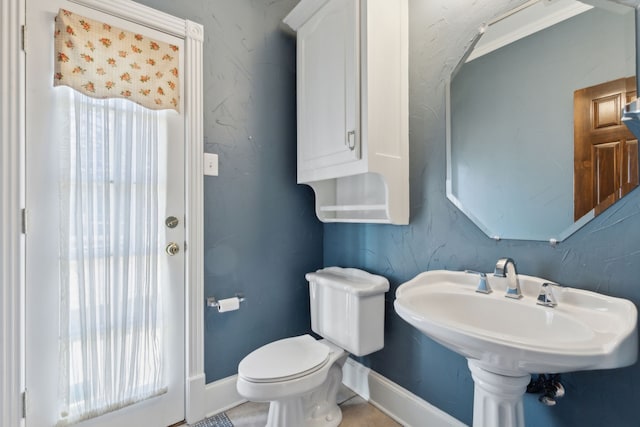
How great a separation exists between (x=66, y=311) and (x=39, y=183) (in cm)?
55

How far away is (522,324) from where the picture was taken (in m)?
1.00

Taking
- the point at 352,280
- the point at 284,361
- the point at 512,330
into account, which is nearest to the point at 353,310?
the point at 352,280

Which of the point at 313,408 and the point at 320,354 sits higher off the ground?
the point at 320,354

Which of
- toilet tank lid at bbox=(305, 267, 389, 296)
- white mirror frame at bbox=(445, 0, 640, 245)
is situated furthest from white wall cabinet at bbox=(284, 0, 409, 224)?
toilet tank lid at bbox=(305, 267, 389, 296)

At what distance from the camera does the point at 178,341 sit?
5.03ft

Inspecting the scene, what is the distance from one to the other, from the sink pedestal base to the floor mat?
125 cm

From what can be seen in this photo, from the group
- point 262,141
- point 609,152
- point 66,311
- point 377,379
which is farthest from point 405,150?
point 66,311

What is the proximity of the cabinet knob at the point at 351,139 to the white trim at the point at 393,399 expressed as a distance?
127cm

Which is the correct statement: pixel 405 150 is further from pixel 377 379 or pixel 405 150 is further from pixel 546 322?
pixel 377 379

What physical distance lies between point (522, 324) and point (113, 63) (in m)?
1.95

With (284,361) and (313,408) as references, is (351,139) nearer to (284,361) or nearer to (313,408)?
(284,361)

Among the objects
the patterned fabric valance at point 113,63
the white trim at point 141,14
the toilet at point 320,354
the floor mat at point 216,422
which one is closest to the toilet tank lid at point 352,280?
the toilet at point 320,354

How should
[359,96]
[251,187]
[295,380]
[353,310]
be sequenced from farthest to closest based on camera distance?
1. [251,187]
2. [353,310]
3. [359,96]
4. [295,380]

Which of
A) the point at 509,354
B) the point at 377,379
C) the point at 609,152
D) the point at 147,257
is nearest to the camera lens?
the point at 509,354
